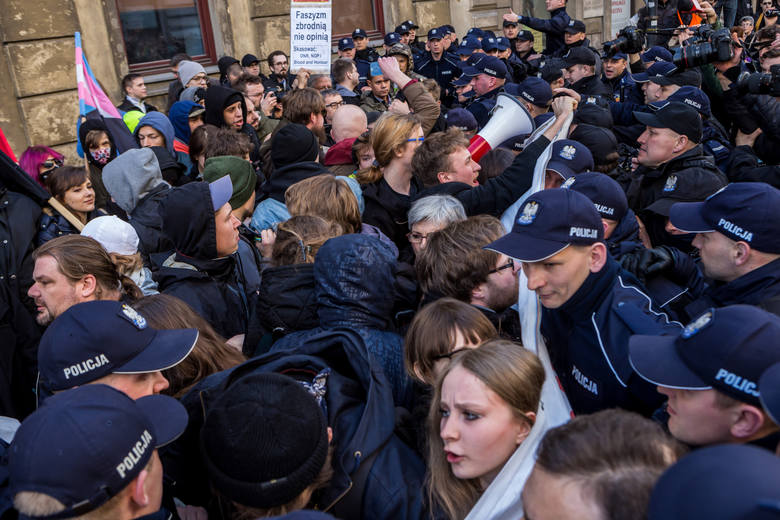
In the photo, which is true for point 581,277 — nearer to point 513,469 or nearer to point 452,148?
point 513,469

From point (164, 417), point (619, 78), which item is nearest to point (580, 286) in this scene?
point (164, 417)

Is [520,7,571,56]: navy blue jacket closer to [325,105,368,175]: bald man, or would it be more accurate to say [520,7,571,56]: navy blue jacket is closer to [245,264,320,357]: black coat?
[325,105,368,175]: bald man

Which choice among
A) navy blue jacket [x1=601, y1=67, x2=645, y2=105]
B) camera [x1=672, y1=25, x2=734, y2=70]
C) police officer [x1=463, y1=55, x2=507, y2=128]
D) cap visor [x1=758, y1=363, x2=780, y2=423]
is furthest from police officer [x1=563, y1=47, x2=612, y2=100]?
cap visor [x1=758, y1=363, x2=780, y2=423]

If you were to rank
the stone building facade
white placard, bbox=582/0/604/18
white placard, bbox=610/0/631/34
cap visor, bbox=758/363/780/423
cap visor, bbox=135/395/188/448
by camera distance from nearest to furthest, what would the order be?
1. cap visor, bbox=758/363/780/423
2. cap visor, bbox=135/395/188/448
3. the stone building facade
4. white placard, bbox=610/0/631/34
5. white placard, bbox=582/0/604/18

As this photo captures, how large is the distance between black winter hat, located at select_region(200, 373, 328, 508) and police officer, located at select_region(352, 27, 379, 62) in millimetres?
9029

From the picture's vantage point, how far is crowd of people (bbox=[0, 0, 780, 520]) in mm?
1437

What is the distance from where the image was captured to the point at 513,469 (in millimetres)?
1820

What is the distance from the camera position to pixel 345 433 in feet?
6.04

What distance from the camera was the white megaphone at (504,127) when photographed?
163 inches

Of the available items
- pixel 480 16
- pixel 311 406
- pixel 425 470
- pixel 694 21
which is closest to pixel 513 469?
pixel 425 470

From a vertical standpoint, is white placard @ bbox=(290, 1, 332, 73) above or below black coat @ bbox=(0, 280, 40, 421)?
above

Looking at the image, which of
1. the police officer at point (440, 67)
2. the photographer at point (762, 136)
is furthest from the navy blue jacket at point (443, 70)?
the photographer at point (762, 136)

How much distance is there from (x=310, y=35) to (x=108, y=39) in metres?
3.04

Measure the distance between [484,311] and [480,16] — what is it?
12.4 metres
